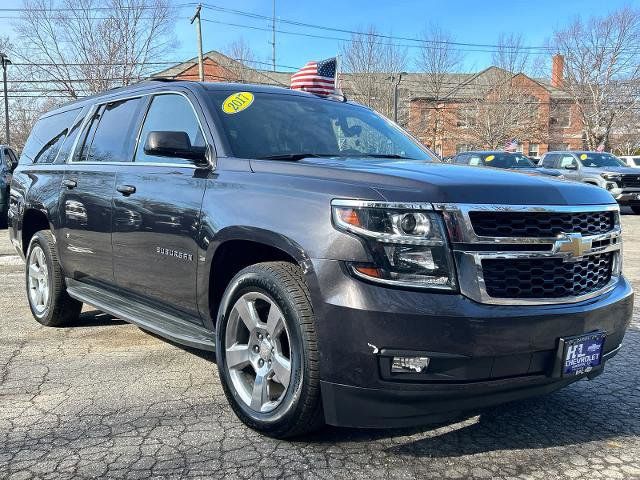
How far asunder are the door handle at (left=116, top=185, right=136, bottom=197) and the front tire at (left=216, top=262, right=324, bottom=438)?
123 cm

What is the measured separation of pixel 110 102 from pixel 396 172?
290 centimetres

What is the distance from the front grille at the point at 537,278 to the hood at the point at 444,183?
0.27m

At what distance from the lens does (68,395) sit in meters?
3.72

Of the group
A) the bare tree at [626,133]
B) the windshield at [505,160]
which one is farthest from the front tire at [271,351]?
the bare tree at [626,133]

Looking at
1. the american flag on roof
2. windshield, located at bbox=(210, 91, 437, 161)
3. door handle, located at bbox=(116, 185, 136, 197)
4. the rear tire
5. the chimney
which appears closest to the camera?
windshield, located at bbox=(210, 91, 437, 161)

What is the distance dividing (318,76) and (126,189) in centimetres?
998

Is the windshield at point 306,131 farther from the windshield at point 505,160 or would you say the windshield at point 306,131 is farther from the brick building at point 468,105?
the brick building at point 468,105

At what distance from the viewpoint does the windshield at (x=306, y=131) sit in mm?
3701

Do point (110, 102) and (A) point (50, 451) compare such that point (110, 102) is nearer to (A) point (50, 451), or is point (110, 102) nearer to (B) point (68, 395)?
(B) point (68, 395)

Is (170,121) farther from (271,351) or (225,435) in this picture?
(225,435)

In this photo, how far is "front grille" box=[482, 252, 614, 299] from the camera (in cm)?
261

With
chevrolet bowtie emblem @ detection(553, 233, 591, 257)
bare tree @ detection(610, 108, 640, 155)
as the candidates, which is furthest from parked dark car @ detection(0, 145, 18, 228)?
bare tree @ detection(610, 108, 640, 155)

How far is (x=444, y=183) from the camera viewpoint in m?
2.70

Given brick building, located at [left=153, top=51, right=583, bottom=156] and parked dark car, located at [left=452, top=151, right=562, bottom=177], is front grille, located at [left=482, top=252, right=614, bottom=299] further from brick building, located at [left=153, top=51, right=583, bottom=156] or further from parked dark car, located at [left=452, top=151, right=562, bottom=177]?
brick building, located at [left=153, top=51, right=583, bottom=156]
